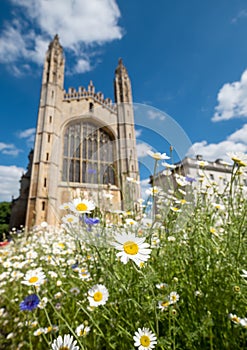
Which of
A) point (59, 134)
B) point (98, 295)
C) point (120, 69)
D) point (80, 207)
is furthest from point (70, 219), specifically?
A: point (120, 69)

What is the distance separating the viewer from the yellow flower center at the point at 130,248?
0.55 metres

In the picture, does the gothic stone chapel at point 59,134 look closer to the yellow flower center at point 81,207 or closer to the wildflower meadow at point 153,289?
the wildflower meadow at point 153,289

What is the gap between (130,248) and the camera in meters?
0.56

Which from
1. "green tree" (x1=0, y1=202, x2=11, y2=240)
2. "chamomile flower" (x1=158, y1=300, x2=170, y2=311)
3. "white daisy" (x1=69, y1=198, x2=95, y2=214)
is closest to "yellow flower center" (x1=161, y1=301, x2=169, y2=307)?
"chamomile flower" (x1=158, y1=300, x2=170, y2=311)

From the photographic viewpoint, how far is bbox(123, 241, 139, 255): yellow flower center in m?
0.55

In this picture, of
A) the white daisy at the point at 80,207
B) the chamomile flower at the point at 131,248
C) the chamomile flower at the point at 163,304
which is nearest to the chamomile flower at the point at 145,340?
the chamomile flower at the point at 163,304

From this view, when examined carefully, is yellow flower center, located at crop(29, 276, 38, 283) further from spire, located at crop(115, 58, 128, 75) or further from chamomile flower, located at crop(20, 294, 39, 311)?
spire, located at crop(115, 58, 128, 75)

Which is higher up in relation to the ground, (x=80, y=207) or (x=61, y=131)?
(x=61, y=131)

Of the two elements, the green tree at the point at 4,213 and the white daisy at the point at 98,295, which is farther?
the green tree at the point at 4,213

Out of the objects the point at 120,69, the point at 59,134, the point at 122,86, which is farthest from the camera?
the point at 120,69

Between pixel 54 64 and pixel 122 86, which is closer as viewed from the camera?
pixel 54 64

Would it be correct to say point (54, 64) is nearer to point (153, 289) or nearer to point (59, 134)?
point (59, 134)

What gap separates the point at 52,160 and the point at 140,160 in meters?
11.9

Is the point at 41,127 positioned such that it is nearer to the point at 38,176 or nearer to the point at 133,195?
the point at 38,176
